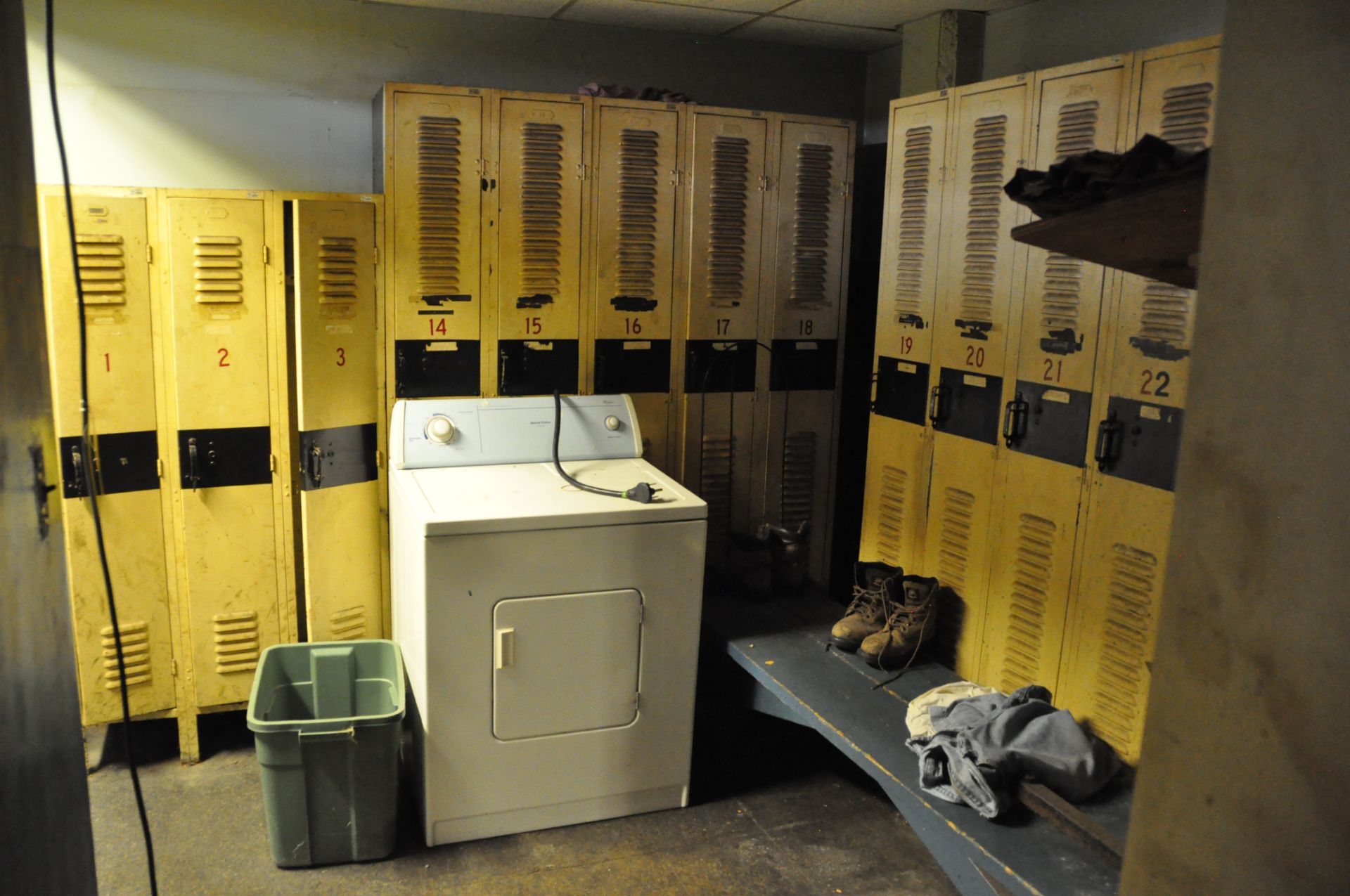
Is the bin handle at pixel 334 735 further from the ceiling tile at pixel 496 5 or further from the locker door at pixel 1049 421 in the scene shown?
the ceiling tile at pixel 496 5

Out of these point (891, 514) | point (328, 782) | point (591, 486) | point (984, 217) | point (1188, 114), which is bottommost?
point (328, 782)

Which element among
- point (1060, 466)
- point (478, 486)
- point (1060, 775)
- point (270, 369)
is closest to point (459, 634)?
point (478, 486)

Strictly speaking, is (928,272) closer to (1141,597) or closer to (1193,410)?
(1141,597)

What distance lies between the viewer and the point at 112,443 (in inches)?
127

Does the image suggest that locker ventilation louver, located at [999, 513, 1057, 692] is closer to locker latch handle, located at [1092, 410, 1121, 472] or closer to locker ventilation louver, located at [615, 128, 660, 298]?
locker latch handle, located at [1092, 410, 1121, 472]

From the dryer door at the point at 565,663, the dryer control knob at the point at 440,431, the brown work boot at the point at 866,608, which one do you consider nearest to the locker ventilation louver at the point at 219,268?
the dryer control knob at the point at 440,431

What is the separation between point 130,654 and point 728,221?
266cm

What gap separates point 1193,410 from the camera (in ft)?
2.12

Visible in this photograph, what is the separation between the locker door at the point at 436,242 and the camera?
346cm

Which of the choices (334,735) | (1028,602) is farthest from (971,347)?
(334,735)

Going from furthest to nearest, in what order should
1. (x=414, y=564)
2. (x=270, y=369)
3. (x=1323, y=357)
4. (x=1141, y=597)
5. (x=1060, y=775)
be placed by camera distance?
(x=270, y=369) → (x=414, y=564) → (x=1141, y=597) → (x=1060, y=775) → (x=1323, y=357)

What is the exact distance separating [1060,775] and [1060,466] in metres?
0.97

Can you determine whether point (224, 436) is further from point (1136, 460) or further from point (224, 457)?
point (1136, 460)

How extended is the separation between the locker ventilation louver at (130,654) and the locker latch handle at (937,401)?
2785mm
